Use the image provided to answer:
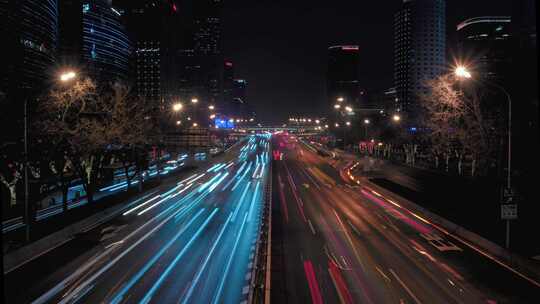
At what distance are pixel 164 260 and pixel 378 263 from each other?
9431 mm

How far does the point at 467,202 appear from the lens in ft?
108

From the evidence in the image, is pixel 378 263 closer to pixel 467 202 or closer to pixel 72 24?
pixel 467 202

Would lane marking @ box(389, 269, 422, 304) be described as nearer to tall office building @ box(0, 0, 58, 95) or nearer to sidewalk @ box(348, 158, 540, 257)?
sidewalk @ box(348, 158, 540, 257)

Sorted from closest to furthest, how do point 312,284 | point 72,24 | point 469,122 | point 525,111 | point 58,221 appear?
point 312,284 < point 58,221 < point 525,111 < point 469,122 < point 72,24

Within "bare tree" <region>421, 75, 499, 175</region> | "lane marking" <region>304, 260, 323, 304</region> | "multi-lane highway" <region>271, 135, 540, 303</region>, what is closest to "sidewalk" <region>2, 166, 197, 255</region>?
"multi-lane highway" <region>271, 135, 540, 303</region>

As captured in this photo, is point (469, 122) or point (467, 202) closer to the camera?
point (467, 202)

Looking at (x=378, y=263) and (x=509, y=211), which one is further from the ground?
(x=509, y=211)

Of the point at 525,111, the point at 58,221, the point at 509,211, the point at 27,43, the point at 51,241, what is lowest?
the point at 51,241

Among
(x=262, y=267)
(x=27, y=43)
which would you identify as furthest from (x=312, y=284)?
(x=27, y=43)

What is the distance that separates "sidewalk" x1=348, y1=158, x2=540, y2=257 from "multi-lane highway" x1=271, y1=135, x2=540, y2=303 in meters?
1.76

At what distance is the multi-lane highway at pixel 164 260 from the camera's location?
14.9 metres

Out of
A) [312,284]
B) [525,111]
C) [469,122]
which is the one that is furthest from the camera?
[469,122]

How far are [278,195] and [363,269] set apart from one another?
20.9 metres

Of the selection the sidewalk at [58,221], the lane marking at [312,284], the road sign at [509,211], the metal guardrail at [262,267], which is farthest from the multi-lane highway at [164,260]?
the road sign at [509,211]
